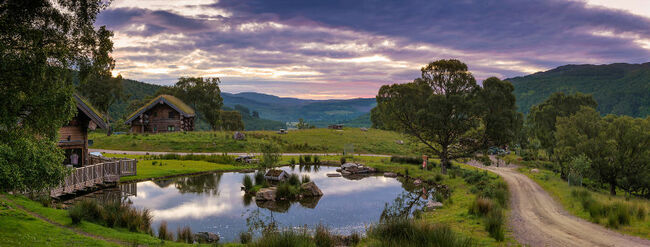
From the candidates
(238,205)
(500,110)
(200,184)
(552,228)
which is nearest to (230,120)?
(200,184)

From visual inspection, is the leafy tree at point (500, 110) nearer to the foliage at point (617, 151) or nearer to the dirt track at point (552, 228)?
the foliage at point (617, 151)

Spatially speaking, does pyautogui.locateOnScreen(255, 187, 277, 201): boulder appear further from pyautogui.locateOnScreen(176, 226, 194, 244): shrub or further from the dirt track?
the dirt track

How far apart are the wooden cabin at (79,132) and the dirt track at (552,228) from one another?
25.7 metres

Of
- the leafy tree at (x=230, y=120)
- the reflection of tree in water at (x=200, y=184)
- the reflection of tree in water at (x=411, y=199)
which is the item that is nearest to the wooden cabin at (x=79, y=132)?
the reflection of tree in water at (x=200, y=184)

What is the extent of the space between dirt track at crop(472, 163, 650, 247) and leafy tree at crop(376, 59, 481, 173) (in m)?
10.1

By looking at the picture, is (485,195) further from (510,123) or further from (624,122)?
(624,122)

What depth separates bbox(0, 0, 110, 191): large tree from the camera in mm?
9703

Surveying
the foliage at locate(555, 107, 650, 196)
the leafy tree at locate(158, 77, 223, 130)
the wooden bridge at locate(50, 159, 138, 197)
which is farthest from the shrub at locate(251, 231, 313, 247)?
the leafy tree at locate(158, 77, 223, 130)

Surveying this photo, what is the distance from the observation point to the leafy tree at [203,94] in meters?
74.1

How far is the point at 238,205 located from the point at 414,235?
13.1 metres

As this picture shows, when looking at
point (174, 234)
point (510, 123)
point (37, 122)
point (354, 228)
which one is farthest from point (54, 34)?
point (510, 123)

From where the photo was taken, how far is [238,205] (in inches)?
856

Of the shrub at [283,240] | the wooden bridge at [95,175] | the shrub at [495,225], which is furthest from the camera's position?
the wooden bridge at [95,175]

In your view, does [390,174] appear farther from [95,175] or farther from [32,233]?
[32,233]
